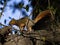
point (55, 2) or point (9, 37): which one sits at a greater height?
point (55, 2)

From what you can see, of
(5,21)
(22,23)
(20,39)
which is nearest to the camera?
(5,21)

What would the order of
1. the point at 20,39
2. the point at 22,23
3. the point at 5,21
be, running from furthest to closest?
the point at 22,23 < the point at 20,39 < the point at 5,21

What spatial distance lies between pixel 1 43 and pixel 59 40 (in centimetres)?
116

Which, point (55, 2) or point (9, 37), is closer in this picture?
point (9, 37)

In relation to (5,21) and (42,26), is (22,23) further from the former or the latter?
(5,21)

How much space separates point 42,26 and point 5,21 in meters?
2.81

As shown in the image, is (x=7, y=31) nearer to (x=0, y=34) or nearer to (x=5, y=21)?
(x=0, y=34)

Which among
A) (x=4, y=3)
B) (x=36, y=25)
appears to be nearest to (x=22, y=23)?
(x=36, y=25)

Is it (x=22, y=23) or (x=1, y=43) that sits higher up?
(x=22, y=23)

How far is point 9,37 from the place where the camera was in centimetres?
548

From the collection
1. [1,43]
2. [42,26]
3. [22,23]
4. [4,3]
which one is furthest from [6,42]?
[42,26]

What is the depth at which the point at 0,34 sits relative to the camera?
5.47 meters

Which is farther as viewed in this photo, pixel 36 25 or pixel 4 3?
pixel 36 25

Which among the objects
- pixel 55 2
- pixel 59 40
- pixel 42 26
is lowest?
pixel 59 40
